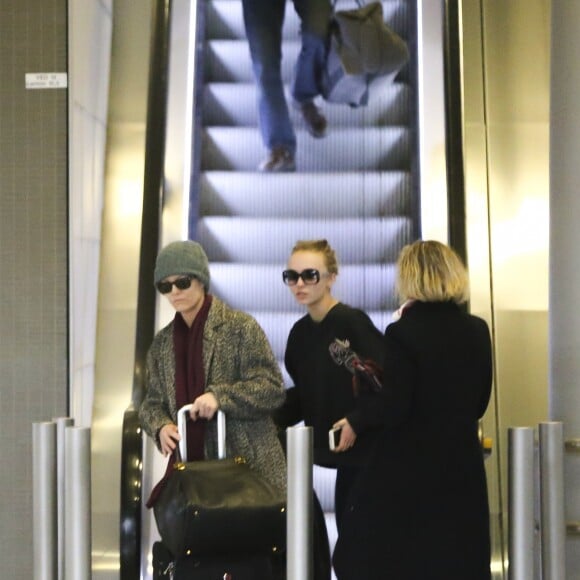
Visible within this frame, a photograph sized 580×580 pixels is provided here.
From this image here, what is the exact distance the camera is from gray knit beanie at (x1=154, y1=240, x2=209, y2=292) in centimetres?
392

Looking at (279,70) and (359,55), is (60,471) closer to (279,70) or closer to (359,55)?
(279,70)

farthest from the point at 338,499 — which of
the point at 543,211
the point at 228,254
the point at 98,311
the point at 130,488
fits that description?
the point at 228,254

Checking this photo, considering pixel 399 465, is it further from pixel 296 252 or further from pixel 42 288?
pixel 42 288

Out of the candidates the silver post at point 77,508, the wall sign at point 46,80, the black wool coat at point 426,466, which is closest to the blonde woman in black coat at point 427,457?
the black wool coat at point 426,466

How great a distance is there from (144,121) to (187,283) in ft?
6.05

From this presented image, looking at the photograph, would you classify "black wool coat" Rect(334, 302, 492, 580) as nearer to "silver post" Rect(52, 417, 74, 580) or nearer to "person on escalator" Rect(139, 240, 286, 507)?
"person on escalator" Rect(139, 240, 286, 507)

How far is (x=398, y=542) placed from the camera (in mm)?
3545

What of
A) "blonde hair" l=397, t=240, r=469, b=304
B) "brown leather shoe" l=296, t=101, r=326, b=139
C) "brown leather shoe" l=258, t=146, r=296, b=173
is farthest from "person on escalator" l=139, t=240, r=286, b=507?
"brown leather shoe" l=296, t=101, r=326, b=139

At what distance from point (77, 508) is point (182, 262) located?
32.5 inches

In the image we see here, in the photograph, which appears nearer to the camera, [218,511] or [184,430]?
[218,511]

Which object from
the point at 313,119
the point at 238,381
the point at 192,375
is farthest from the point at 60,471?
the point at 313,119

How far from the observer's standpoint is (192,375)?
12.9ft

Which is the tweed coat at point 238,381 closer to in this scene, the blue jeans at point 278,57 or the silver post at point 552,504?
the silver post at point 552,504

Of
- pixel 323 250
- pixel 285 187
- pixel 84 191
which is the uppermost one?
→ pixel 285 187
